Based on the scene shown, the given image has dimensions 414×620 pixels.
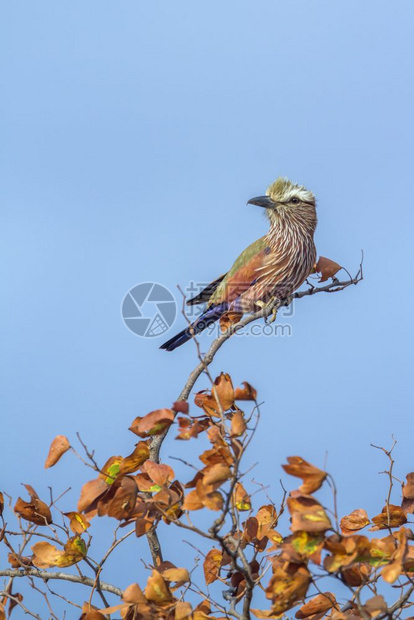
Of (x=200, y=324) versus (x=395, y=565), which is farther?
(x=200, y=324)

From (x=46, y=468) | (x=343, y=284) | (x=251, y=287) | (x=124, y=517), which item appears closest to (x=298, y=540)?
(x=124, y=517)

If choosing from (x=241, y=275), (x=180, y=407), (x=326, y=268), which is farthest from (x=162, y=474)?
(x=241, y=275)

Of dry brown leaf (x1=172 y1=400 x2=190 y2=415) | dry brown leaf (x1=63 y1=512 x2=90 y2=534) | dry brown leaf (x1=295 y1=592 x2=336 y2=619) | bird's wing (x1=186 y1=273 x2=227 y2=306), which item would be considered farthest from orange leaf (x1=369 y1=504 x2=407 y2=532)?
bird's wing (x1=186 y1=273 x2=227 y2=306)

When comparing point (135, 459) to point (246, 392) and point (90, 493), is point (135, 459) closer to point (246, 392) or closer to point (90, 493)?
point (90, 493)

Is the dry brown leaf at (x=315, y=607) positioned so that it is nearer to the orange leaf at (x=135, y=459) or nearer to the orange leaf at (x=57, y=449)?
the orange leaf at (x=135, y=459)

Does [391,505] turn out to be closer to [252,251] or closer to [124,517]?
[124,517]

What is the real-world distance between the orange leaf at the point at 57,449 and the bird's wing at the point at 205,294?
286 centimetres

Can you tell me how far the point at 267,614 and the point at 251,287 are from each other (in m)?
2.93

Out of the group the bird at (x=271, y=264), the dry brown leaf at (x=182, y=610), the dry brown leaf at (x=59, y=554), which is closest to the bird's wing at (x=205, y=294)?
the bird at (x=271, y=264)

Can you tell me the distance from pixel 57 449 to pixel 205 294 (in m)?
2.92

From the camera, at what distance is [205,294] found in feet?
17.2

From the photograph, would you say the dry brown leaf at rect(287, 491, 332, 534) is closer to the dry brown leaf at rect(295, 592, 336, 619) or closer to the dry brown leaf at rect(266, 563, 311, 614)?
the dry brown leaf at rect(266, 563, 311, 614)

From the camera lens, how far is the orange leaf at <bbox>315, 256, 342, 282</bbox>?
12.9ft

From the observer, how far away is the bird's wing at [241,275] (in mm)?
5051
